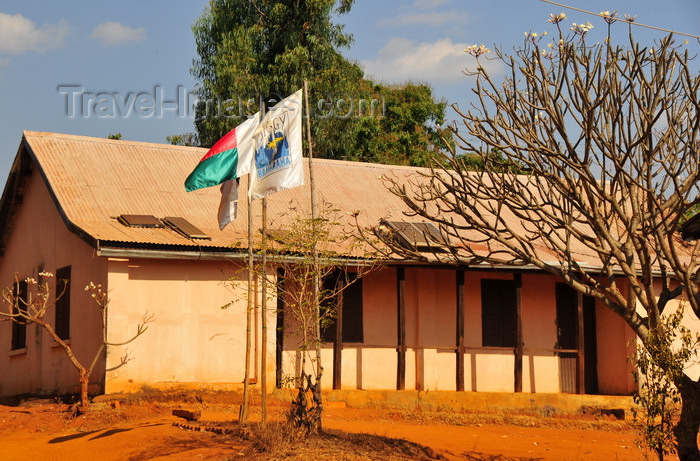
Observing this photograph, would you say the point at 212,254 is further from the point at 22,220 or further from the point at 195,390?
the point at 22,220

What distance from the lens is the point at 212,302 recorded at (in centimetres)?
1527

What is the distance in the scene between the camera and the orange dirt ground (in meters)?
10.8

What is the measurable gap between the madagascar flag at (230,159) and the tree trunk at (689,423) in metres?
5.96

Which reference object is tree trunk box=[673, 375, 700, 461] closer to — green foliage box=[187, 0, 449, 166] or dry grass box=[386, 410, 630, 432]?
dry grass box=[386, 410, 630, 432]

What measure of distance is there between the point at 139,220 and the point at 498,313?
7.58m

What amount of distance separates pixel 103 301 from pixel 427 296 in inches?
252

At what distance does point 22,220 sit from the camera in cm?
1906

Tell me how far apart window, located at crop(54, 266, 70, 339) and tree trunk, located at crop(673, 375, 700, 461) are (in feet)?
37.3

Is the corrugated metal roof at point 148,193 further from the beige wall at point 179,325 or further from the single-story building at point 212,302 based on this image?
the beige wall at point 179,325

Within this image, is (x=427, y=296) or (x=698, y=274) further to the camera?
(x=427, y=296)

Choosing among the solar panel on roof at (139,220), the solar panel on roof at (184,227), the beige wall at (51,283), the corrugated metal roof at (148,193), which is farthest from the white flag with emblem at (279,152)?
the beige wall at (51,283)

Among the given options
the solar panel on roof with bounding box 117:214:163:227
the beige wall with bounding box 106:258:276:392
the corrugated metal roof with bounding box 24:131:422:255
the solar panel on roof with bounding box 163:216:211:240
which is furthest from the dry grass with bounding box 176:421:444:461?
the solar panel on roof with bounding box 117:214:163:227

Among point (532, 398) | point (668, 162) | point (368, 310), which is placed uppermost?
point (668, 162)

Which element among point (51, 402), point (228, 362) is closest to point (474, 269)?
point (228, 362)
